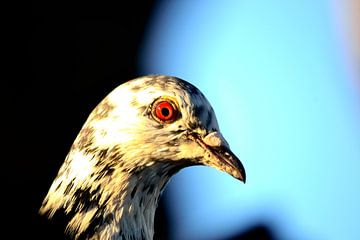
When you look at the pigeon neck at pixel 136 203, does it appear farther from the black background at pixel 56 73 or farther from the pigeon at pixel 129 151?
the black background at pixel 56 73

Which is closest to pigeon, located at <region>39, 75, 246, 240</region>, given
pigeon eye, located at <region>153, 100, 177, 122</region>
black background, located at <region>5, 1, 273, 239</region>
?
pigeon eye, located at <region>153, 100, 177, 122</region>

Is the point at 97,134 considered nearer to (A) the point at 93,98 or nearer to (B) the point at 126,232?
(B) the point at 126,232

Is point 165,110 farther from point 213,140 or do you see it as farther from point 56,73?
point 56,73

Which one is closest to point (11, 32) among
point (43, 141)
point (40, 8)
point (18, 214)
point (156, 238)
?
point (40, 8)

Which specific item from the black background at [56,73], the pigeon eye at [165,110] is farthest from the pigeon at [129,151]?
the black background at [56,73]

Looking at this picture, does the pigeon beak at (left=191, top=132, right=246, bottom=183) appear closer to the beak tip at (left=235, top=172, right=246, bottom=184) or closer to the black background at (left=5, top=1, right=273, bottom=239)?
the beak tip at (left=235, top=172, right=246, bottom=184)

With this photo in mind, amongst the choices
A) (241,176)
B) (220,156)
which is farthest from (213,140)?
(241,176)
